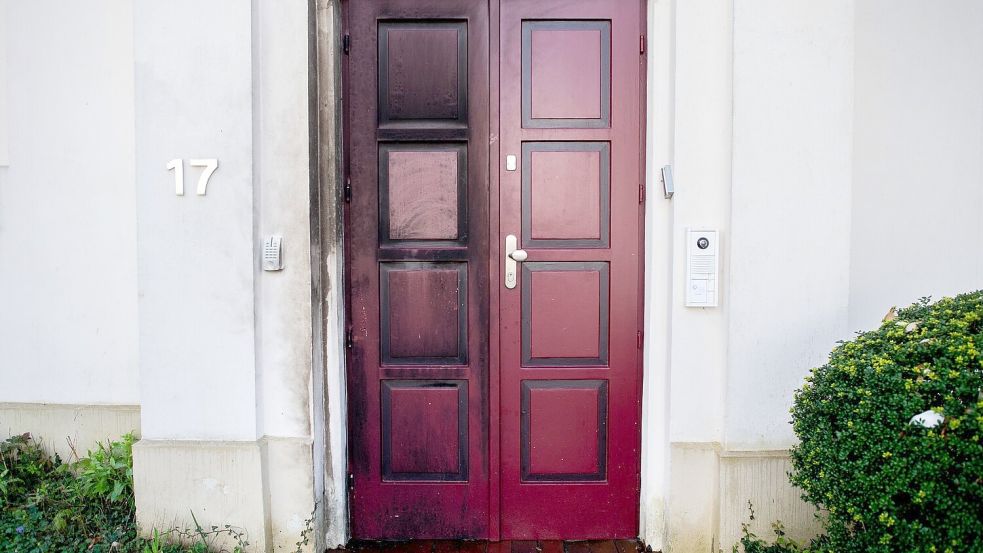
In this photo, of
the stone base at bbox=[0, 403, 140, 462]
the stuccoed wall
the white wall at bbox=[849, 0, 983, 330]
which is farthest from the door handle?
the stone base at bbox=[0, 403, 140, 462]

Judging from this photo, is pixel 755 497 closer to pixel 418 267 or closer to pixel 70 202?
pixel 418 267

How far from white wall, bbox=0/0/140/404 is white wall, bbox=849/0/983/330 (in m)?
4.28

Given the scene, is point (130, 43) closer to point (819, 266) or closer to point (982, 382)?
point (819, 266)

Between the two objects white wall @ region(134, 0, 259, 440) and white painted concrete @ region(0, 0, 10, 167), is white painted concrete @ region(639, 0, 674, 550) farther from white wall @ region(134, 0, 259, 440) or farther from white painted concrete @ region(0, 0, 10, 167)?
white painted concrete @ region(0, 0, 10, 167)

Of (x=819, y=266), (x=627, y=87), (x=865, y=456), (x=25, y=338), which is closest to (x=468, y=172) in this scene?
(x=627, y=87)

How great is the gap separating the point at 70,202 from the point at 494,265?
2696mm

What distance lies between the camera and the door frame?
9.76 feet

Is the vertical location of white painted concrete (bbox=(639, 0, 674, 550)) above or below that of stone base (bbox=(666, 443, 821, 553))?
above

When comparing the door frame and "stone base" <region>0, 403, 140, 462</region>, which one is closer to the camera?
the door frame

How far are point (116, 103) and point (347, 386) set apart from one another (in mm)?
2285

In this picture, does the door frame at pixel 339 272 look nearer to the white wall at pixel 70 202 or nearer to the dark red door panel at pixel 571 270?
the dark red door panel at pixel 571 270

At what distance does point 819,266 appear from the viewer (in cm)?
277

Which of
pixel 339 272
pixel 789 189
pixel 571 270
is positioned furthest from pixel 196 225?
pixel 789 189

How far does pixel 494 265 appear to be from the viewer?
3.07 m
